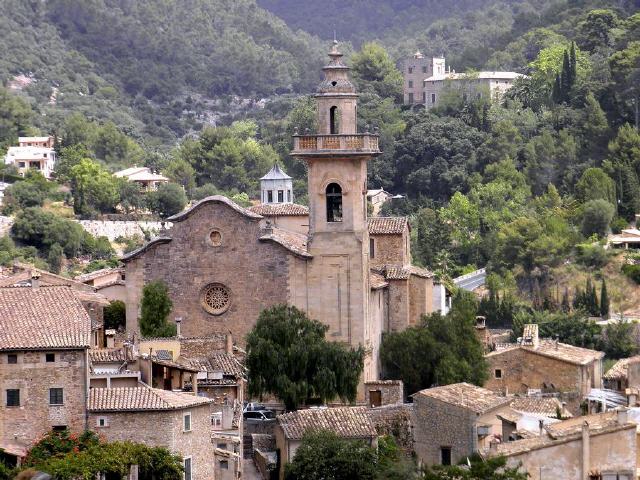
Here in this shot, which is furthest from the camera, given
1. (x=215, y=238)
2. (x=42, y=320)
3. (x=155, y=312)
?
(x=215, y=238)

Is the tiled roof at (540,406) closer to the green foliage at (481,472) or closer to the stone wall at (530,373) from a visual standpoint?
the stone wall at (530,373)

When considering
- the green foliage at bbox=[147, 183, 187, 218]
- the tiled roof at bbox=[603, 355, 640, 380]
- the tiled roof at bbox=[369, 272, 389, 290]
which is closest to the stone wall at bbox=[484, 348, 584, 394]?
the tiled roof at bbox=[603, 355, 640, 380]

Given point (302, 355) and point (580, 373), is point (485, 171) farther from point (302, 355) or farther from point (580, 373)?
point (302, 355)

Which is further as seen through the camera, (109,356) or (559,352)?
(559,352)

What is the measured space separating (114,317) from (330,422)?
12498 millimetres

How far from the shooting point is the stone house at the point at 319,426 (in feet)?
156

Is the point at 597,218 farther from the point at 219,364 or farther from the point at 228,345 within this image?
the point at 219,364

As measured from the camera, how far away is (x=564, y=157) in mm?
113000

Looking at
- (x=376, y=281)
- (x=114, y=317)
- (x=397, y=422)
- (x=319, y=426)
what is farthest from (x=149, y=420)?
(x=376, y=281)

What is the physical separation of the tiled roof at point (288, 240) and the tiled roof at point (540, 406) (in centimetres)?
708

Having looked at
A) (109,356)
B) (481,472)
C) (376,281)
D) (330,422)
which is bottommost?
(481,472)

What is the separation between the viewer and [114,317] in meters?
59.2

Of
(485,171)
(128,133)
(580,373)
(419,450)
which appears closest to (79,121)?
(128,133)

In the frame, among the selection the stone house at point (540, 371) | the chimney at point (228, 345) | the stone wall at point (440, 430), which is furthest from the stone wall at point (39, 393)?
the stone house at point (540, 371)
